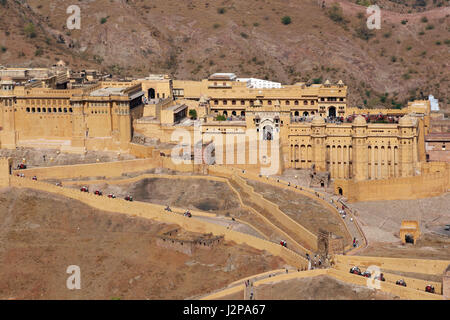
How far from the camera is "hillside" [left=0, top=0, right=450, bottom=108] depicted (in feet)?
511

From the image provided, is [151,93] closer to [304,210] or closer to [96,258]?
[304,210]

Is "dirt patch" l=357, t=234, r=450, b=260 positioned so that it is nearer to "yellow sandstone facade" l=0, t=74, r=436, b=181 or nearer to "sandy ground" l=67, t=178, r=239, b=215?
"yellow sandstone facade" l=0, t=74, r=436, b=181

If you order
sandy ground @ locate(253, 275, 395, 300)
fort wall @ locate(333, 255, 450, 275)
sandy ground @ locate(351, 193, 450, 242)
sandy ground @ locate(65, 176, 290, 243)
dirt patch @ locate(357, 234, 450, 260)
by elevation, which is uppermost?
sandy ground @ locate(65, 176, 290, 243)

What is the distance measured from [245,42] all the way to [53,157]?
205 ft

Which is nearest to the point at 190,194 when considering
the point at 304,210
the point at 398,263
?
the point at 304,210

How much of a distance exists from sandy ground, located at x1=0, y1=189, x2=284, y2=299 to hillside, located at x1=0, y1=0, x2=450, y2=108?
5104cm

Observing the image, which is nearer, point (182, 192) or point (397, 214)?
point (397, 214)

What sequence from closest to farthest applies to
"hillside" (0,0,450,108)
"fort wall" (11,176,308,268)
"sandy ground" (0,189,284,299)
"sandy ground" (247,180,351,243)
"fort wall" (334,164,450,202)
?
"sandy ground" (0,189,284,299)
"fort wall" (11,176,308,268)
"sandy ground" (247,180,351,243)
"fort wall" (334,164,450,202)
"hillside" (0,0,450,108)

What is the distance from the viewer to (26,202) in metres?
100

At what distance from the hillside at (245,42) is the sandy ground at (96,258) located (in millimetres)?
51037

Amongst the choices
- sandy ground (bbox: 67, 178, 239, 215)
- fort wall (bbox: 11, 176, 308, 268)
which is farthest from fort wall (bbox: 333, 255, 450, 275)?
sandy ground (bbox: 67, 178, 239, 215)

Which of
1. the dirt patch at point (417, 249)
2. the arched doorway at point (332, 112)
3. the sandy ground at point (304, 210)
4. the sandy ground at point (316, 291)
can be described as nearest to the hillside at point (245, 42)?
the arched doorway at point (332, 112)

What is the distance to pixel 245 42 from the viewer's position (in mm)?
164125
